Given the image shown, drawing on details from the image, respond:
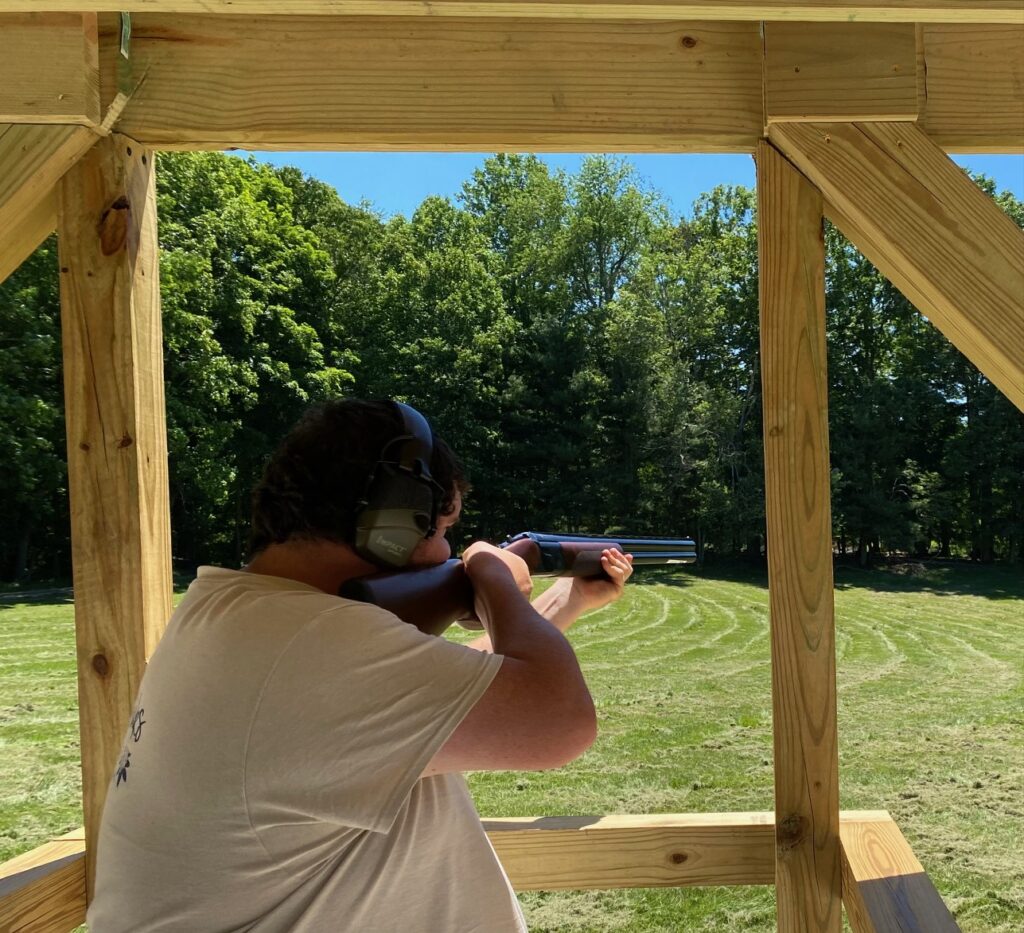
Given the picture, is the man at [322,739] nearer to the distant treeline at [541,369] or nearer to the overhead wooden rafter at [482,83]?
the overhead wooden rafter at [482,83]

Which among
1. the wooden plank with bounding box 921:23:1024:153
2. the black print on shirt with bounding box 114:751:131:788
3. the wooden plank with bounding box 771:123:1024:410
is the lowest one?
the black print on shirt with bounding box 114:751:131:788

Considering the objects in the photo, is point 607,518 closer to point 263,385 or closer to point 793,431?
point 263,385

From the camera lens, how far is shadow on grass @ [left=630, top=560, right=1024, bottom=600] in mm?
11844

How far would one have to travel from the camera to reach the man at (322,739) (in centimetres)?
99

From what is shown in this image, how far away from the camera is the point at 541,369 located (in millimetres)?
13000

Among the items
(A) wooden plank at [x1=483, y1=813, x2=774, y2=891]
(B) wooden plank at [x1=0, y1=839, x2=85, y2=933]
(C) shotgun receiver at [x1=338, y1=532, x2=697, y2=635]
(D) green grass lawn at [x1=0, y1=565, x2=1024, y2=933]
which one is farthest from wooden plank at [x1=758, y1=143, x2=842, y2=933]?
(D) green grass lawn at [x1=0, y1=565, x2=1024, y2=933]

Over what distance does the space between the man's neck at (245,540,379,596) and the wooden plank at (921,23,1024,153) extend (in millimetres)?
1405

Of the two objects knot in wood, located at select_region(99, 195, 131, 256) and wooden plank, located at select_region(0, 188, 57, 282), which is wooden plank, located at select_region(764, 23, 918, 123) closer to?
knot in wood, located at select_region(99, 195, 131, 256)

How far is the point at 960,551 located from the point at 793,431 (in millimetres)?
16980

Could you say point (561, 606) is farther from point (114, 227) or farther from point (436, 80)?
point (114, 227)

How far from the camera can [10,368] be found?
14.7 m

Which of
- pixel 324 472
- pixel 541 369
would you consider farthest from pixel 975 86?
pixel 541 369

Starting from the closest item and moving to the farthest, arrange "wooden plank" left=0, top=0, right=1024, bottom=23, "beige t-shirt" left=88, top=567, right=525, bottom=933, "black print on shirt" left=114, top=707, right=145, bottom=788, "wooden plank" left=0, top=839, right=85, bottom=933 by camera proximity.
Answer: "wooden plank" left=0, top=0, right=1024, bottom=23, "beige t-shirt" left=88, top=567, right=525, bottom=933, "black print on shirt" left=114, top=707, right=145, bottom=788, "wooden plank" left=0, top=839, right=85, bottom=933

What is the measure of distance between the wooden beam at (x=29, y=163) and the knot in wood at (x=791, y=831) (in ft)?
6.53
